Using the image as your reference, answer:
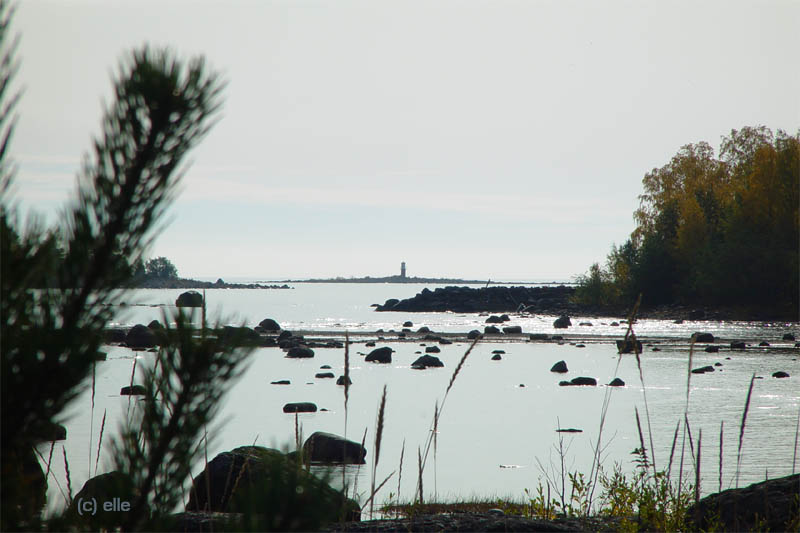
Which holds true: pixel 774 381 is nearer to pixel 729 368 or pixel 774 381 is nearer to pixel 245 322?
pixel 729 368

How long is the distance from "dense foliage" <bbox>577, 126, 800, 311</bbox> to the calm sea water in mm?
20872

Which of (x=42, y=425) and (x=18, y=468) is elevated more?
(x=42, y=425)

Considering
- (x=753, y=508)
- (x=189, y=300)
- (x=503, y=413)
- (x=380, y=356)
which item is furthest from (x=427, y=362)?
(x=189, y=300)

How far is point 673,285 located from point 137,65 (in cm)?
6255

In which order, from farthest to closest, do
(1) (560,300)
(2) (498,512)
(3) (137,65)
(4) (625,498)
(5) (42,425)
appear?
(1) (560,300) < (2) (498,512) < (4) (625,498) < (3) (137,65) < (5) (42,425)

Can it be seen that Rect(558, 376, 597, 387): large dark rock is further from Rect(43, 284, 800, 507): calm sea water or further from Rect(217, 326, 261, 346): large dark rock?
Rect(217, 326, 261, 346): large dark rock

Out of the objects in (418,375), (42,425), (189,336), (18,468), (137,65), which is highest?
(137,65)

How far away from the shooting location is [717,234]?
187 feet

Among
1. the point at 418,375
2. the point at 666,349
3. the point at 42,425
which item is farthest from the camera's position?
the point at 666,349

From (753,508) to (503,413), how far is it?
1114 centimetres

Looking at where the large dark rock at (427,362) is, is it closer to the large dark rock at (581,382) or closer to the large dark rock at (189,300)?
the large dark rock at (581,382)

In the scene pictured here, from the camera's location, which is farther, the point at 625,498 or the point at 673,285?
the point at 673,285

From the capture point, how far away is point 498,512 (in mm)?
5949

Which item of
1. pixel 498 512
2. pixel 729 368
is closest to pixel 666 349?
pixel 729 368
